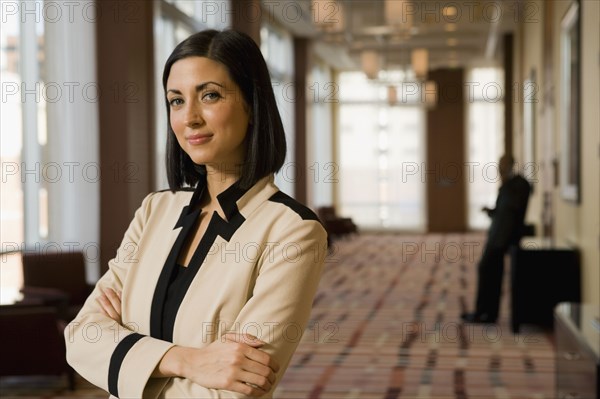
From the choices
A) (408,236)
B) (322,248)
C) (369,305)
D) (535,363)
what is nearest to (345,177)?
(408,236)

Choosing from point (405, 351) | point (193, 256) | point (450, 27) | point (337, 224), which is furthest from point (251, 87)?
point (337, 224)

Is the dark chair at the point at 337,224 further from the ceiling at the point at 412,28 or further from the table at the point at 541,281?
the table at the point at 541,281

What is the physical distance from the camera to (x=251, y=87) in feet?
5.96

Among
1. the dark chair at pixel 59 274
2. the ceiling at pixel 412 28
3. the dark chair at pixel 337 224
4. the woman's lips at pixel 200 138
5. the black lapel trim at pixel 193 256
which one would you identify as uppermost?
the ceiling at pixel 412 28

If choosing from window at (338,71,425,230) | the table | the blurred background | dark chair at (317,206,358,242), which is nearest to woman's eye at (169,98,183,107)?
the blurred background

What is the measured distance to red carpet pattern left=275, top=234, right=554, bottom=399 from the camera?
19.4ft

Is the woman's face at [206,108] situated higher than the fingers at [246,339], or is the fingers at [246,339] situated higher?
the woman's face at [206,108]

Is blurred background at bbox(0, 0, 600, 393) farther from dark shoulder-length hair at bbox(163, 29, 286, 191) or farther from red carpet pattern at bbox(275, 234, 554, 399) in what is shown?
dark shoulder-length hair at bbox(163, 29, 286, 191)

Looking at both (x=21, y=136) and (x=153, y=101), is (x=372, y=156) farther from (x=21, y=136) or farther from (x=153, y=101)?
(x=21, y=136)

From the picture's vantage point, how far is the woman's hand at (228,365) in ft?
5.56

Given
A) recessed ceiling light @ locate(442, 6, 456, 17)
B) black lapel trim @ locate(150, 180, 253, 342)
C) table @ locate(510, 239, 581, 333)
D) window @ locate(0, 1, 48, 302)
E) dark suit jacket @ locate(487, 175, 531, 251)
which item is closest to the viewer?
black lapel trim @ locate(150, 180, 253, 342)

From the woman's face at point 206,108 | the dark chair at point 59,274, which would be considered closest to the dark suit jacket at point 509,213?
the dark chair at point 59,274

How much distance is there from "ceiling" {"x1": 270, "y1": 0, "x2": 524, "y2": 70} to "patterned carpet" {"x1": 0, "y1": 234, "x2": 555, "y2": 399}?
3470 mm

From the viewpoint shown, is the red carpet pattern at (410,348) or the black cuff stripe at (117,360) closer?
the black cuff stripe at (117,360)
